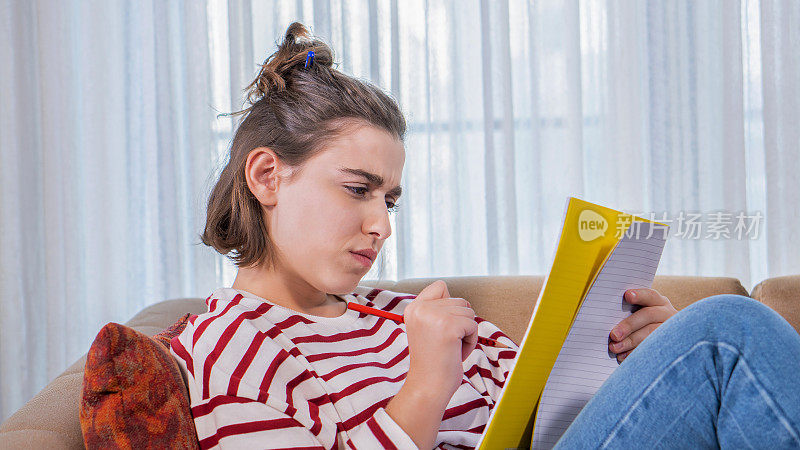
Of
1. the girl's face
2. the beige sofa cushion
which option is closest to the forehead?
the girl's face

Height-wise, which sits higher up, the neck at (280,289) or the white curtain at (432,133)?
the white curtain at (432,133)

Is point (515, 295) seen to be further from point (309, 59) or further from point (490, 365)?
point (309, 59)

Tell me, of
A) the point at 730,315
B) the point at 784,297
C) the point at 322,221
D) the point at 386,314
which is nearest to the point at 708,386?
the point at 730,315

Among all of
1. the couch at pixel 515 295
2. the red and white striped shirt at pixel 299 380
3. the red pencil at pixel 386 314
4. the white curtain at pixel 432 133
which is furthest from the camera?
the white curtain at pixel 432 133

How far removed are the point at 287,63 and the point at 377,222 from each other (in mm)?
320

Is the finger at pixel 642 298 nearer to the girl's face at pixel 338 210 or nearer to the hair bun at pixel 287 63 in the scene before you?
the girl's face at pixel 338 210

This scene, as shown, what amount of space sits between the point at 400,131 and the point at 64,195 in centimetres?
152

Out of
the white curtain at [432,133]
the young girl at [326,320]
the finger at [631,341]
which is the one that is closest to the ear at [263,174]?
the young girl at [326,320]

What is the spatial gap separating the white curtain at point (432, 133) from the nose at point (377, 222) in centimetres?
112

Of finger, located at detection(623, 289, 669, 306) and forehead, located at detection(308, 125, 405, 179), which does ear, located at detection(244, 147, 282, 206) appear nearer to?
forehead, located at detection(308, 125, 405, 179)

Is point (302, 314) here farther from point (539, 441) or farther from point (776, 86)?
point (776, 86)

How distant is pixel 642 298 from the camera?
2.85 feet

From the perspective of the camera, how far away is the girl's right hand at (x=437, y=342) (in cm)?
78

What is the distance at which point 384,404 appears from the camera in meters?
0.89
